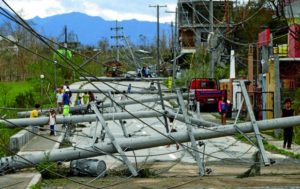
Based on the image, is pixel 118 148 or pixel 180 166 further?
pixel 180 166

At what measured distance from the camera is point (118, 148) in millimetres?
16516

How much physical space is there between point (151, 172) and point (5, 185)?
4089mm

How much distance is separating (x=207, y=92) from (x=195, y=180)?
30618mm

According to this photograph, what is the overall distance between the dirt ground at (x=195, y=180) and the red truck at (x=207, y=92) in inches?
1055

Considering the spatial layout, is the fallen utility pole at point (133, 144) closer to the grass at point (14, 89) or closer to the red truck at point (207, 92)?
the grass at point (14, 89)

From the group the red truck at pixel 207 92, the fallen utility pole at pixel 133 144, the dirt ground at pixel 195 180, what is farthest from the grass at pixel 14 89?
the dirt ground at pixel 195 180

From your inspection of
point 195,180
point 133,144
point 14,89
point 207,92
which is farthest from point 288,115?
point 14,89

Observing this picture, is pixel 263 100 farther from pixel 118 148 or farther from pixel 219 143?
pixel 118 148

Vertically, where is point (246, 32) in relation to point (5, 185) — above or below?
above

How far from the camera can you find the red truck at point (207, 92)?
152 feet

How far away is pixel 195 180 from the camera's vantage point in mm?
16078

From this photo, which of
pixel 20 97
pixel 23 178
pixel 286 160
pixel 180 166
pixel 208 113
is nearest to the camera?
pixel 23 178

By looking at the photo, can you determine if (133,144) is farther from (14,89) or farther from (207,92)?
(14,89)

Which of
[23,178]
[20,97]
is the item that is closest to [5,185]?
[23,178]
